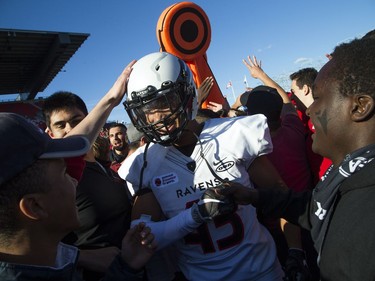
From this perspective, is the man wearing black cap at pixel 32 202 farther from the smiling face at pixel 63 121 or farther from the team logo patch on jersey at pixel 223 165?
the smiling face at pixel 63 121

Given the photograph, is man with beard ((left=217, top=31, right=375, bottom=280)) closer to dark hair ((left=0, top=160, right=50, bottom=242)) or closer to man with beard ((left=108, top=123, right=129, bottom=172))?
dark hair ((left=0, top=160, right=50, bottom=242))

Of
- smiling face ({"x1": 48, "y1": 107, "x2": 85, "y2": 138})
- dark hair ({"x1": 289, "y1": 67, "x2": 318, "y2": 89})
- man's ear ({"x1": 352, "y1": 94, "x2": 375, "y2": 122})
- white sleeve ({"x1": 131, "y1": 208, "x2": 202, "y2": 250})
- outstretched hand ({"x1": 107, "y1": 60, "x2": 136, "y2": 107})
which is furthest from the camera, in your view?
dark hair ({"x1": 289, "y1": 67, "x2": 318, "y2": 89})

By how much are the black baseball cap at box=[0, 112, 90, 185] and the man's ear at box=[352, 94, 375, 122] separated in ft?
3.52

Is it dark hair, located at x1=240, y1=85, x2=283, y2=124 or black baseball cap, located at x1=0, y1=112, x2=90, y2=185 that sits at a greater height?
black baseball cap, located at x1=0, y1=112, x2=90, y2=185

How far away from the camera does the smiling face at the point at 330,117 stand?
1.19 m

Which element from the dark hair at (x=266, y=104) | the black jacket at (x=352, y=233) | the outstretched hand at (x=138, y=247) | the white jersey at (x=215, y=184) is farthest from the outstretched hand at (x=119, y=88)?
the black jacket at (x=352, y=233)

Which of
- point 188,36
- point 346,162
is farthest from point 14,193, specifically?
point 188,36

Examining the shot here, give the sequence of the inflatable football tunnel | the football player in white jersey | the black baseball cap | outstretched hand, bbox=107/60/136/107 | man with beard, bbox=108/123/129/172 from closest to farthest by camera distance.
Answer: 1. the black baseball cap
2. the football player in white jersey
3. outstretched hand, bbox=107/60/136/107
4. the inflatable football tunnel
5. man with beard, bbox=108/123/129/172

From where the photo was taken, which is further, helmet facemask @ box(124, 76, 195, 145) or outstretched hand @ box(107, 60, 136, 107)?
outstretched hand @ box(107, 60, 136, 107)

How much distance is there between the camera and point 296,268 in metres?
1.66

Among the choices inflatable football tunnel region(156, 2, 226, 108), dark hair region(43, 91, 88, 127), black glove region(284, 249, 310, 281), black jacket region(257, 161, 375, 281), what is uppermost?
inflatable football tunnel region(156, 2, 226, 108)

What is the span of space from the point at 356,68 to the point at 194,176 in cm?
92

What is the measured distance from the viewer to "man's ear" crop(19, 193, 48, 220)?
98 centimetres

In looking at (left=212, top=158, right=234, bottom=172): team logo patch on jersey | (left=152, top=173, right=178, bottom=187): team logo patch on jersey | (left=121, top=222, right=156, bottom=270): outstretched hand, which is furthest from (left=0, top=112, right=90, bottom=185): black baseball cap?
(left=212, top=158, right=234, bottom=172): team logo patch on jersey
